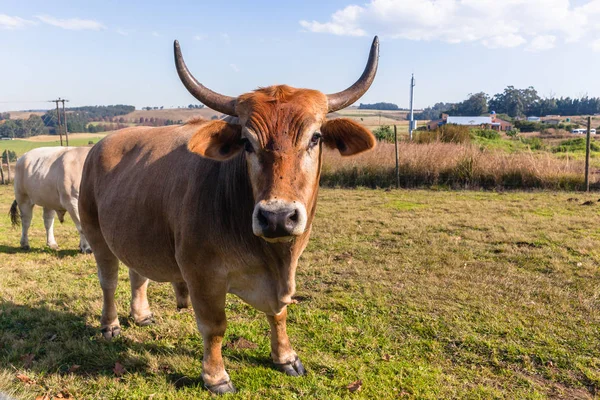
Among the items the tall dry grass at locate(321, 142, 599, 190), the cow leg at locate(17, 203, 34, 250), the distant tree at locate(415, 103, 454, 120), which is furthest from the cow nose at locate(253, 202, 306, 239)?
the distant tree at locate(415, 103, 454, 120)

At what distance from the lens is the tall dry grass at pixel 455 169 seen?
1538 centimetres

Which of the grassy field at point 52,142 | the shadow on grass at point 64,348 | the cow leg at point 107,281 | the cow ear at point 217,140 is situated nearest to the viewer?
the cow ear at point 217,140

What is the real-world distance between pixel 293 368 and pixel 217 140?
229 centimetres

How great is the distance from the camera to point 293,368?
415 centimetres

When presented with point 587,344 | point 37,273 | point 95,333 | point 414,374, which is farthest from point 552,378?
point 37,273

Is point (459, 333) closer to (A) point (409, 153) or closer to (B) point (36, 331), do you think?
(B) point (36, 331)

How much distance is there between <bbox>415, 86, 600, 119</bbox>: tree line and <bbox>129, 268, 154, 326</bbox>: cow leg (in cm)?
8914

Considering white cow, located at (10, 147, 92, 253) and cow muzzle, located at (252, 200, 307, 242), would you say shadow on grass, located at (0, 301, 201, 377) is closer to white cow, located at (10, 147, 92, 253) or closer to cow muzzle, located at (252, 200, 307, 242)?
cow muzzle, located at (252, 200, 307, 242)

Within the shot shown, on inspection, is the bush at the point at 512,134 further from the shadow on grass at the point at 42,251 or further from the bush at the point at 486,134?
the shadow on grass at the point at 42,251

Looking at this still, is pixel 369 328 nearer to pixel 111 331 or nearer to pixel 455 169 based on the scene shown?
pixel 111 331

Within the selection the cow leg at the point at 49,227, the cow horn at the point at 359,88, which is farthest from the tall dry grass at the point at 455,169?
the cow horn at the point at 359,88

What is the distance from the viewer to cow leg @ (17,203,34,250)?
9117 millimetres

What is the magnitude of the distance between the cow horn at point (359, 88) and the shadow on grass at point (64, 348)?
2.89 m

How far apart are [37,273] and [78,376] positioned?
12.6ft
